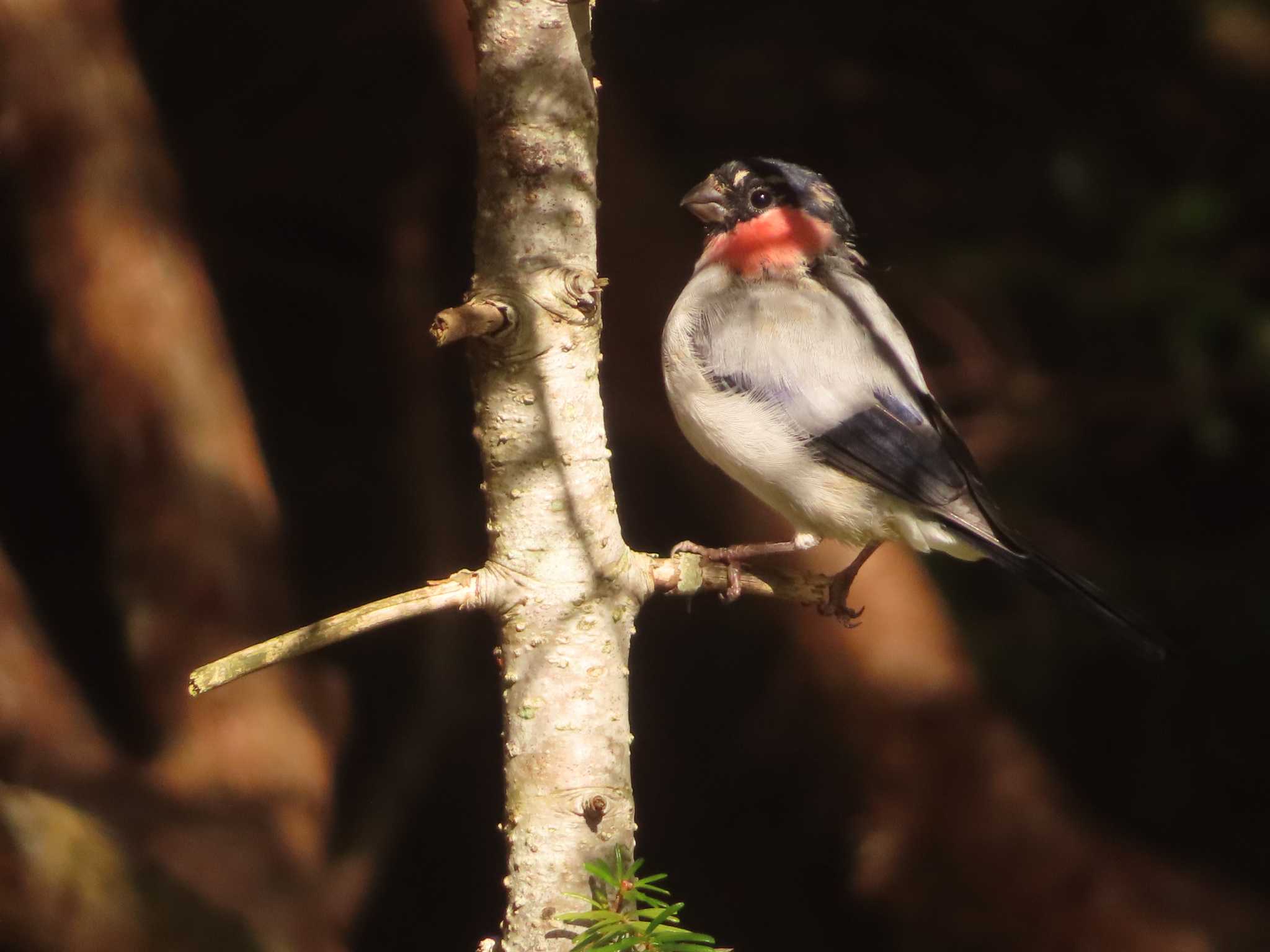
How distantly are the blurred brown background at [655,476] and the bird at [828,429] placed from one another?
2.28 feet

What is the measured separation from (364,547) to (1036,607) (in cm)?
179

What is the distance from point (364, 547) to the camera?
3.56m

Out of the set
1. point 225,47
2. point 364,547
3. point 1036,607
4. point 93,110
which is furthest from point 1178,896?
point 225,47

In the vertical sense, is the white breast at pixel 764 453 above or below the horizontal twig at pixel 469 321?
below

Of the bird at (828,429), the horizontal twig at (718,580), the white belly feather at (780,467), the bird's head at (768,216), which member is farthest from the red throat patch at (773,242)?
the horizontal twig at (718,580)

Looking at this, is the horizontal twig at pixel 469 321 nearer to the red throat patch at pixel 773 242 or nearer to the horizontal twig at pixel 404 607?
the horizontal twig at pixel 404 607

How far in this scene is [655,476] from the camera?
337 centimetres

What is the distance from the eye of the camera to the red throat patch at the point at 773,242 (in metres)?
2.47

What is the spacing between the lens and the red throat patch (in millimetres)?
2473

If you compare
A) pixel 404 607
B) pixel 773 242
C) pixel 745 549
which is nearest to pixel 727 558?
pixel 745 549

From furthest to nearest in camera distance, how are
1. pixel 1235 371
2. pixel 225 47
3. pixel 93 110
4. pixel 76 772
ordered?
pixel 225 47
pixel 1235 371
pixel 93 110
pixel 76 772

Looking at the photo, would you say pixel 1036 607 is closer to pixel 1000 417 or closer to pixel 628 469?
pixel 1000 417

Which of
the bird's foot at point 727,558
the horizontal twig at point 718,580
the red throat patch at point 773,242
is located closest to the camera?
the horizontal twig at point 718,580

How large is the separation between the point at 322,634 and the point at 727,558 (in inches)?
43.9
